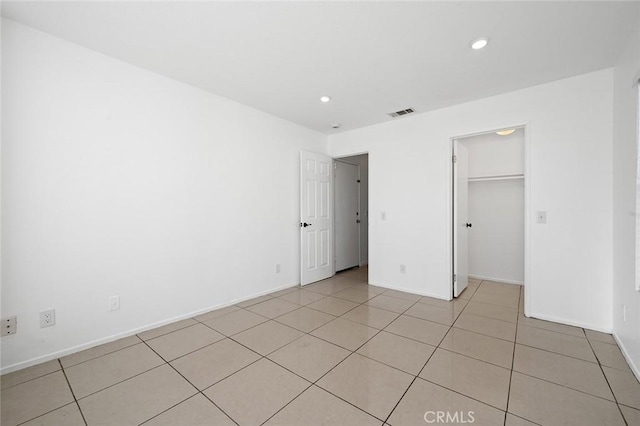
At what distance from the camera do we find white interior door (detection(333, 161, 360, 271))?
5.11 meters

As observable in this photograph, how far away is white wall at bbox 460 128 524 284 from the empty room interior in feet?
1.97

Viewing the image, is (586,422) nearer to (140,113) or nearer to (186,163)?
(186,163)

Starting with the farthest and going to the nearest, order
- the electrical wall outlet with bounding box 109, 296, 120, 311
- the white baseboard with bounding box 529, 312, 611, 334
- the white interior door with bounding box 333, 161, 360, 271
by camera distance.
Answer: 1. the white interior door with bounding box 333, 161, 360, 271
2. the white baseboard with bounding box 529, 312, 611, 334
3. the electrical wall outlet with bounding box 109, 296, 120, 311

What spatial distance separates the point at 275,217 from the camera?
3.87 metres

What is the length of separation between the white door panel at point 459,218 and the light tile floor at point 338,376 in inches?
30.4

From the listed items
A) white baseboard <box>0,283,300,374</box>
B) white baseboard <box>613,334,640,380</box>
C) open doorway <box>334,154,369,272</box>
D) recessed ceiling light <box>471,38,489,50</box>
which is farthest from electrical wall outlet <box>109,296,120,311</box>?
white baseboard <box>613,334,640,380</box>

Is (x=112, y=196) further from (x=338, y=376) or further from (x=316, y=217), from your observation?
(x=316, y=217)

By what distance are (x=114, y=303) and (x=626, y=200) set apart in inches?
175

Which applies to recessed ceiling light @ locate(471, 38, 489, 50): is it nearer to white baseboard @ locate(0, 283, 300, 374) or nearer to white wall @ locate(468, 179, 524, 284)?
white wall @ locate(468, 179, 524, 284)

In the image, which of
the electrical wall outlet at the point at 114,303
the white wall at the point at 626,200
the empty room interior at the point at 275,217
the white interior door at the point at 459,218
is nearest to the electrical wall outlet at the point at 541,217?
the empty room interior at the point at 275,217

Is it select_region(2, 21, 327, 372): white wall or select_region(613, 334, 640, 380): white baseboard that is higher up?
select_region(2, 21, 327, 372): white wall

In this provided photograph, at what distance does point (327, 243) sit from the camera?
4.64 meters

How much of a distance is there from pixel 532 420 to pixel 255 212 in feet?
10.4

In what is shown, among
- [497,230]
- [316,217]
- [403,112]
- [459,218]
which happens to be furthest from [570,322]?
[316,217]
